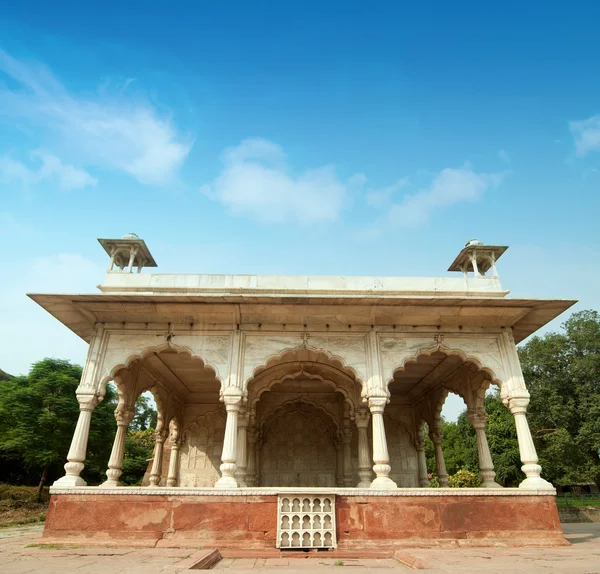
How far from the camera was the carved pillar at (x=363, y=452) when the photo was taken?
1141 centimetres

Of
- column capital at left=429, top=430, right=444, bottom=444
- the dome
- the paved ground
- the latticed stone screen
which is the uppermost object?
the dome

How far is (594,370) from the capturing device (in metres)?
30.3

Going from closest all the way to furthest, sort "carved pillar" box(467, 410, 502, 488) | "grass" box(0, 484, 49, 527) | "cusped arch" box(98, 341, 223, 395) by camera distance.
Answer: "cusped arch" box(98, 341, 223, 395), "carved pillar" box(467, 410, 502, 488), "grass" box(0, 484, 49, 527)

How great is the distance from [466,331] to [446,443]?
126 ft

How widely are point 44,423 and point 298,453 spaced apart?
14426 millimetres

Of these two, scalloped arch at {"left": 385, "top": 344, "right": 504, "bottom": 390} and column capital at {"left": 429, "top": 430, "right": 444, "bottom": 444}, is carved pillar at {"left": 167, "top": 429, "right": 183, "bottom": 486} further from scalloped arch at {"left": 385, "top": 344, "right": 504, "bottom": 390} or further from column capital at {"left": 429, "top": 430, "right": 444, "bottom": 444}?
scalloped arch at {"left": 385, "top": 344, "right": 504, "bottom": 390}

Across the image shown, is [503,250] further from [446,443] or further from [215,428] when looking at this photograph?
[446,443]

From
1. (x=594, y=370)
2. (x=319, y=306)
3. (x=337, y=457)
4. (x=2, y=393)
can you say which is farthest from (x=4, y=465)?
(x=594, y=370)

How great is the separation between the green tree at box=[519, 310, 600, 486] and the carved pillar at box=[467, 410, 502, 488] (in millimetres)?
19813

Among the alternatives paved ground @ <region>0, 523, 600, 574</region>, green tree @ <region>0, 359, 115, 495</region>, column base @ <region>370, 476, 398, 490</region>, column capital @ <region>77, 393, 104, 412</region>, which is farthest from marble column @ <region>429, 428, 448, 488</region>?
green tree @ <region>0, 359, 115, 495</region>

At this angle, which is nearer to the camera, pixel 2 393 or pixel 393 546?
pixel 393 546

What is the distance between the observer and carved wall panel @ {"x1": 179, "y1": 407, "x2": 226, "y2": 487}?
49.6 ft

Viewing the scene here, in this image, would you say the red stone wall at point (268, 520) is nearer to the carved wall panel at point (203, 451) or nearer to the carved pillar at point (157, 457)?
the carved pillar at point (157, 457)

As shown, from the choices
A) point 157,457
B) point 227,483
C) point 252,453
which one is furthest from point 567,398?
point 227,483
